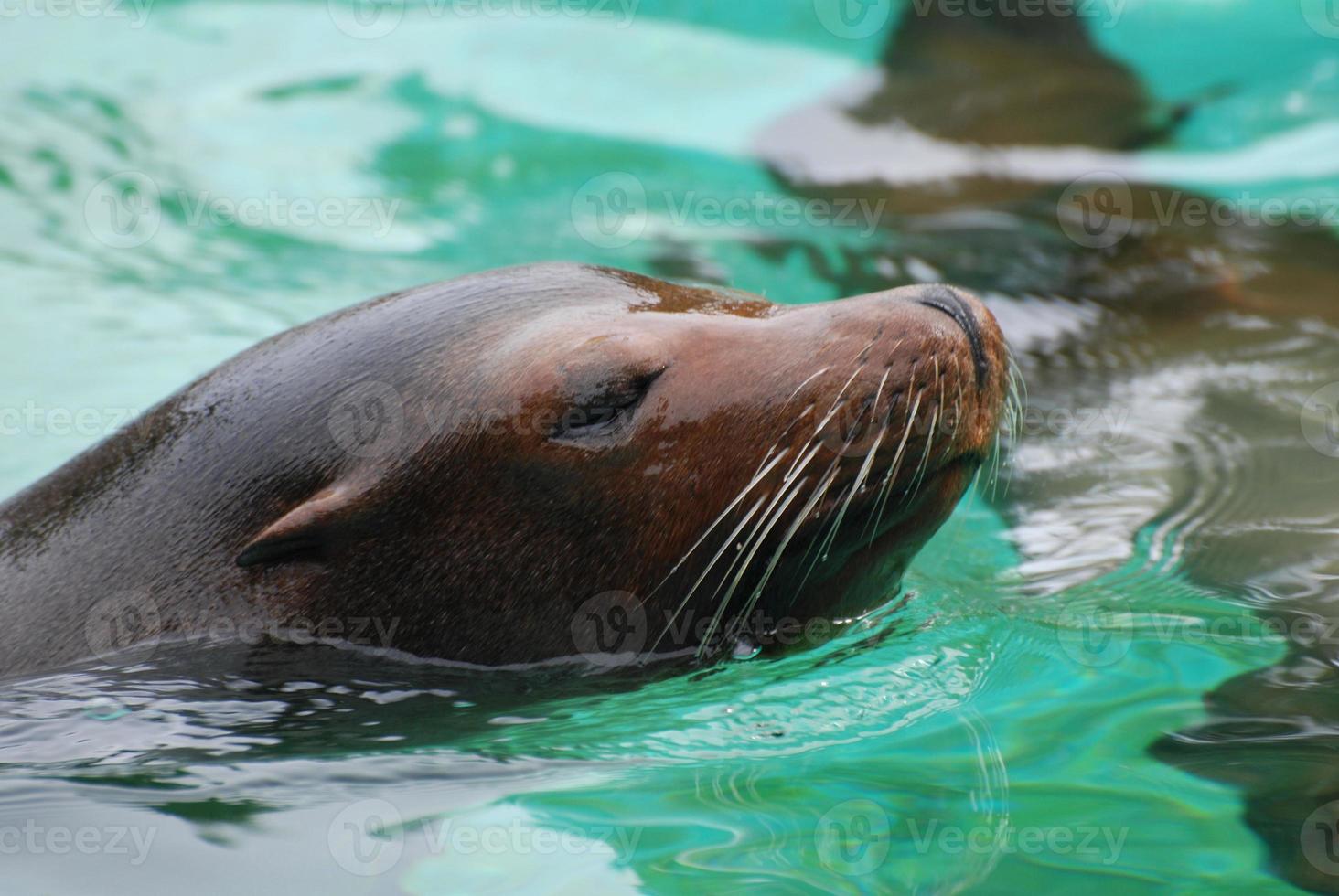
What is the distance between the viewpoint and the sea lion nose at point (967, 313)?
342 cm

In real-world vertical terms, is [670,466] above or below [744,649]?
above

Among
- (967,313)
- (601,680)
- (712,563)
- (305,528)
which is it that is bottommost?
(601,680)

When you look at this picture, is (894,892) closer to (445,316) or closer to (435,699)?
(435,699)

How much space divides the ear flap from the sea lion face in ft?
0.33

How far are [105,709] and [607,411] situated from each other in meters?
1.22

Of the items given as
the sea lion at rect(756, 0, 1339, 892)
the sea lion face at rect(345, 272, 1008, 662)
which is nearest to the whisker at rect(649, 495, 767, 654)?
the sea lion face at rect(345, 272, 1008, 662)

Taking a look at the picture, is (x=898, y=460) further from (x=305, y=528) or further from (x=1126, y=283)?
→ (x=1126, y=283)

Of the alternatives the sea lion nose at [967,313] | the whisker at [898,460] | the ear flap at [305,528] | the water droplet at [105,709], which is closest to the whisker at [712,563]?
the whisker at [898,460]

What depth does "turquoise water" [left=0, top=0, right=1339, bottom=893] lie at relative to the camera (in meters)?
2.89

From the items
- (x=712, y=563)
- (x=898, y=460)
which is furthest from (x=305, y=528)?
(x=898, y=460)

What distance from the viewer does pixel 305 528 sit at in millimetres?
3318

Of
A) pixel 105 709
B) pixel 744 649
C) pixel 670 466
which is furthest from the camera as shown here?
pixel 744 649

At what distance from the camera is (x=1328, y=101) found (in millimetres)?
9109

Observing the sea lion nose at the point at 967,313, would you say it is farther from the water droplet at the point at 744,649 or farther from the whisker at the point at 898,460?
the water droplet at the point at 744,649
